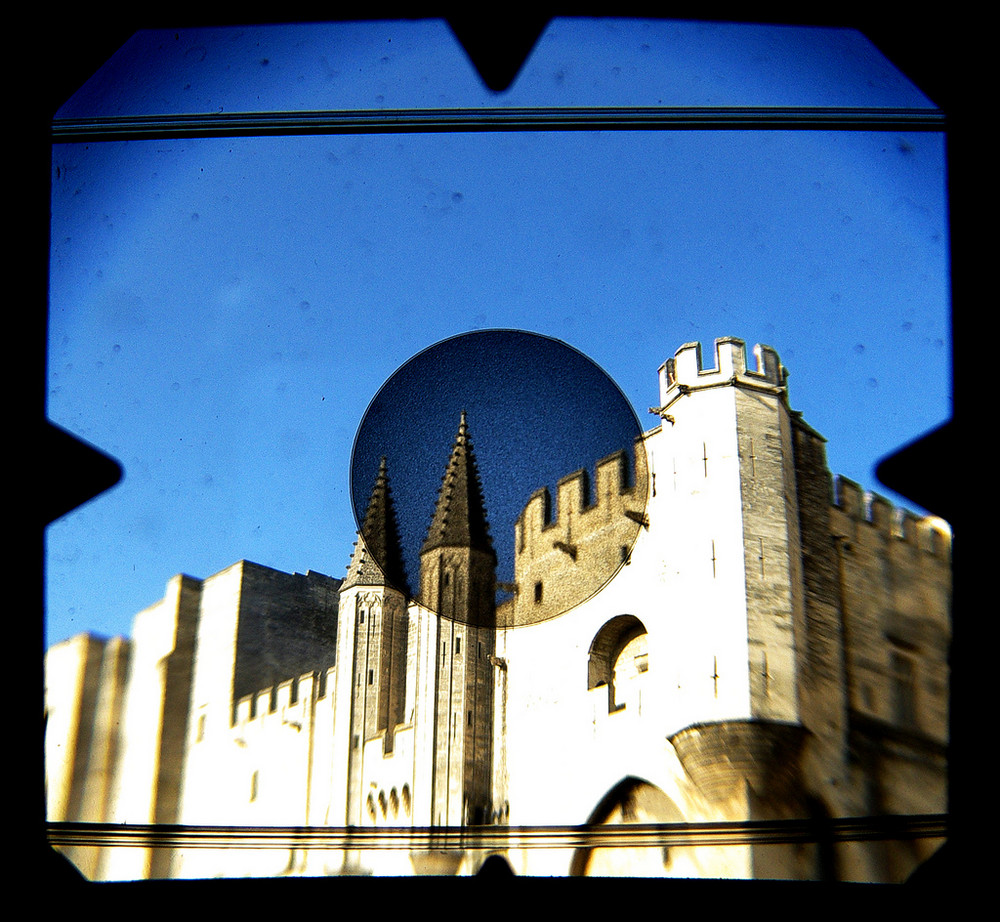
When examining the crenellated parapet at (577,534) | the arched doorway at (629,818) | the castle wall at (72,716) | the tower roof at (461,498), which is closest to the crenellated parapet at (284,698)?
the castle wall at (72,716)

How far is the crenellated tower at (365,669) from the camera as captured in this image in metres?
26.7

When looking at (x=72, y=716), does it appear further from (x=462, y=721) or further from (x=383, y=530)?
(x=383, y=530)

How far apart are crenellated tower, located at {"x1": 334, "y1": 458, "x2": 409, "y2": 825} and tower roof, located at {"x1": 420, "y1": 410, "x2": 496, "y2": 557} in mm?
12520

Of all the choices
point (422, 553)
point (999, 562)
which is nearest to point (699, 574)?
point (422, 553)

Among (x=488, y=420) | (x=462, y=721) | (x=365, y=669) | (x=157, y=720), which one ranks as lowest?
(x=488, y=420)

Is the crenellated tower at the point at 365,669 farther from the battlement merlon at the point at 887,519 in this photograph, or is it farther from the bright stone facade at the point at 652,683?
the battlement merlon at the point at 887,519

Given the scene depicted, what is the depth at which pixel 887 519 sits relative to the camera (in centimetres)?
2256

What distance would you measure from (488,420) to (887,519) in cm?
1449

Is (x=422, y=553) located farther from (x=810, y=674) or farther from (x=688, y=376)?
(x=688, y=376)

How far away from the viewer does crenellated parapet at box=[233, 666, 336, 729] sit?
28.9m

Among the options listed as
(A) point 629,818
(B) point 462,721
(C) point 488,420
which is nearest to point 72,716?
(B) point 462,721

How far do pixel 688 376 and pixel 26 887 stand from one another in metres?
20.4

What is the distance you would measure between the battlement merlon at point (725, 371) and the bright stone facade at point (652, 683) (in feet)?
0.17

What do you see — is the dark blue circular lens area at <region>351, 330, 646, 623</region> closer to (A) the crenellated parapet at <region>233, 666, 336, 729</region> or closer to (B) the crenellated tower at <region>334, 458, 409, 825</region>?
(B) the crenellated tower at <region>334, 458, 409, 825</region>
